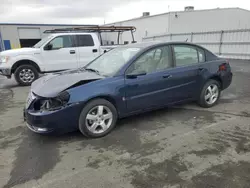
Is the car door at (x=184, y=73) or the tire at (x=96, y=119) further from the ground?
the car door at (x=184, y=73)

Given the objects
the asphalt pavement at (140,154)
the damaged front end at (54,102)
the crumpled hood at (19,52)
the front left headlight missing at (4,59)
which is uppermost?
the crumpled hood at (19,52)

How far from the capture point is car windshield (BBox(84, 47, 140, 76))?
4.02m

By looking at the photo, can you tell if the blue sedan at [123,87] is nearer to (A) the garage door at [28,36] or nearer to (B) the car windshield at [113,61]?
(B) the car windshield at [113,61]

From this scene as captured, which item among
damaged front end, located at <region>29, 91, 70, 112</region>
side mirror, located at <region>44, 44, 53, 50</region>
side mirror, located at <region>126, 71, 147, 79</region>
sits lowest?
damaged front end, located at <region>29, 91, 70, 112</region>

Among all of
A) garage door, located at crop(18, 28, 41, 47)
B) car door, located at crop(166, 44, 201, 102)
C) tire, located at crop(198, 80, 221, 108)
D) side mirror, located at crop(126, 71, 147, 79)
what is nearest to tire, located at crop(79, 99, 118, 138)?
side mirror, located at crop(126, 71, 147, 79)

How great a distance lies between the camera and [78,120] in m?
3.49

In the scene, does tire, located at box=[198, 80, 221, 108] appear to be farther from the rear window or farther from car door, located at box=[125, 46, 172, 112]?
the rear window

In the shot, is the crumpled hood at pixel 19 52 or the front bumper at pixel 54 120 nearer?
the front bumper at pixel 54 120

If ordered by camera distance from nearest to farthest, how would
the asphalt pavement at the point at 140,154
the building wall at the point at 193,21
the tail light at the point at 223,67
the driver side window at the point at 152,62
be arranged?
the asphalt pavement at the point at 140,154, the driver side window at the point at 152,62, the tail light at the point at 223,67, the building wall at the point at 193,21

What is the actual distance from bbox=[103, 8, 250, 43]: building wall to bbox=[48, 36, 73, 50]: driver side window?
11709 millimetres

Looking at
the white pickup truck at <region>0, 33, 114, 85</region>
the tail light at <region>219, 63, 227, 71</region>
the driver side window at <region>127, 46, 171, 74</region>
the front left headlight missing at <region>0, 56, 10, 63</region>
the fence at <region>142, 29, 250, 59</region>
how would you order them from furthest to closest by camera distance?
the fence at <region>142, 29, 250, 59</region>, the white pickup truck at <region>0, 33, 114, 85</region>, the front left headlight missing at <region>0, 56, 10, 63</region>, the tail light at <region>219, 63, 227, 71</region>, the driver side window at <region>127, 46, 171, 74</region>

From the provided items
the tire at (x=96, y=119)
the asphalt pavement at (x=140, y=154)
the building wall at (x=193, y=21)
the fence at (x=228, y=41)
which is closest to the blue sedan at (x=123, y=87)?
the tire at (x=96, y=119)

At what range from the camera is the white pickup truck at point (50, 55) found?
797 cm

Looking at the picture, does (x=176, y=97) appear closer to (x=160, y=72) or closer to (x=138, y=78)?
(x=160, y=72)
